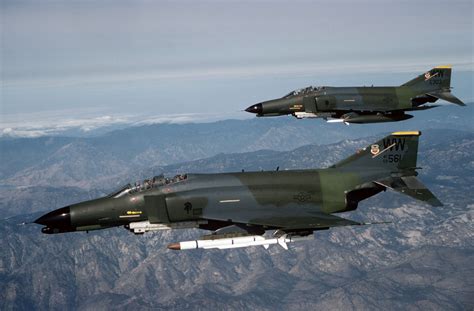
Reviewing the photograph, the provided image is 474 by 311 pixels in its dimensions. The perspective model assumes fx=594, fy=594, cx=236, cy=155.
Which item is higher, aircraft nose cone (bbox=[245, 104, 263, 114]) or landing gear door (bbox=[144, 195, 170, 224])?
aircraft nose cone (bbox=[245, 104, 263, 114])

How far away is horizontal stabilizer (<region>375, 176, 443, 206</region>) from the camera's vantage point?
4219cm

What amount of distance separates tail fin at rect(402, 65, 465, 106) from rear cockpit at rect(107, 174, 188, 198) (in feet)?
106

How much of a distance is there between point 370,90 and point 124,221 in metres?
30.8

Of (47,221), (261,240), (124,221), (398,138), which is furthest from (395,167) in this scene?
(47,221)

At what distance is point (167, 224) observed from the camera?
132 feet

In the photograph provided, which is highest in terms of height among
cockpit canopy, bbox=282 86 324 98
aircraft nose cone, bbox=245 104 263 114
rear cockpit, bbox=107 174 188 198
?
cockpit canopy, bbox=282 86 324 98

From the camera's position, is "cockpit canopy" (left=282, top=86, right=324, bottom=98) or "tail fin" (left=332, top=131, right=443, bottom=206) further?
"cockpit canopy" (left=282, top=86, right=324, bottom=98)

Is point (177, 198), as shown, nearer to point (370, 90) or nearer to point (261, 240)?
point (261, 240)

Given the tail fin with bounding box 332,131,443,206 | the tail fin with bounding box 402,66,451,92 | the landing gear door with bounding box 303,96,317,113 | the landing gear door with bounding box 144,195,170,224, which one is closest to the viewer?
the landing gear door with bounding box 144,195,170,224

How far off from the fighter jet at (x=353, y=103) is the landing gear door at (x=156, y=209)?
66.3ft

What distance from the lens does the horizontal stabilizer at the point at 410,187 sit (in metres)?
A: 42.2

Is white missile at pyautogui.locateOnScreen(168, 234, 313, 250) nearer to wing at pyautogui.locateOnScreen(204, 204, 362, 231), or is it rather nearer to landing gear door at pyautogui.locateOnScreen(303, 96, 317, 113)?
wing at pyautogui.locateOnScreen(204, 204, 362, 231)

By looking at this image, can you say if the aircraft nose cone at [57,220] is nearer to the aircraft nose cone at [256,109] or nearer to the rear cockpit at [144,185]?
the rear cockpit at [144,185]

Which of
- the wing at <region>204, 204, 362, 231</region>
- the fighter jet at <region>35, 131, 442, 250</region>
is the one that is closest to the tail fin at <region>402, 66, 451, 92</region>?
the fighter jet at <region>35, 131, 442, 250</region>
